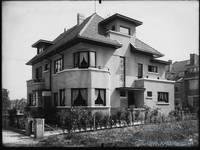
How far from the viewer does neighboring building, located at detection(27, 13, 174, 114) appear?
18.1 meters

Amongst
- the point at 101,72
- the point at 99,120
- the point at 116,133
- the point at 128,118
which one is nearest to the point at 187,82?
the point at 101,72

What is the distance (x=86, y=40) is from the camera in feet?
60.3

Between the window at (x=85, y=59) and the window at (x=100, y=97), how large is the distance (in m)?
2.36

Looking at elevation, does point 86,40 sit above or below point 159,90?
above

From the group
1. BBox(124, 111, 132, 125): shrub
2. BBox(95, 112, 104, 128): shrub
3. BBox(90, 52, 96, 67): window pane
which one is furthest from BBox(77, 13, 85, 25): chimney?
BBox(95, 112, 104, 128): shrub

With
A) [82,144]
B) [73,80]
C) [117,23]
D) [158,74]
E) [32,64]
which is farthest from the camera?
[32,64]

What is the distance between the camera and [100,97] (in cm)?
1842

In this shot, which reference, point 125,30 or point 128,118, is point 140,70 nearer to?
point 125,30

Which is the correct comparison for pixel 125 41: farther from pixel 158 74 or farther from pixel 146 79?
pixel 158 74

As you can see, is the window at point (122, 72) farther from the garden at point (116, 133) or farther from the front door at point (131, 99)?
the garden at point (116, 133)

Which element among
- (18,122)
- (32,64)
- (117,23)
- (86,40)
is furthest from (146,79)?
(32,64)

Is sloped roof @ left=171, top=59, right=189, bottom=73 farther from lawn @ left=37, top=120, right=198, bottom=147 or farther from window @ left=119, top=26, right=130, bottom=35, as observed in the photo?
lawn @ left=37, top=120, right=198, bottom=147

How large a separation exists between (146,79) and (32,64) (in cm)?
1586

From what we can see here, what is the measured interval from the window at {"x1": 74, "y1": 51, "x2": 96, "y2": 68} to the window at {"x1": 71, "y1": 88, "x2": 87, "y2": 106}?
217 centimetres
